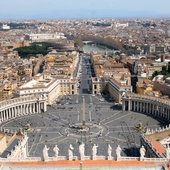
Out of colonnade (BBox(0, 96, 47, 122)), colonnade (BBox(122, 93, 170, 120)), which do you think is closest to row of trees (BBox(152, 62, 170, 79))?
colonnade (BBox(122, 93, 170, 120))

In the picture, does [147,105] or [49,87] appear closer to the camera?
[147,105]

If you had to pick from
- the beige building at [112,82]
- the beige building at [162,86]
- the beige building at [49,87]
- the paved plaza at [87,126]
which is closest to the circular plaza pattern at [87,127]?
the paved plaza at [87,126]

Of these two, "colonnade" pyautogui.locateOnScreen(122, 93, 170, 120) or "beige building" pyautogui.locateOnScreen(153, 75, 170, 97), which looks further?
"beige building" pyautogui.locateOnScreen(153, 75, 170, 97)

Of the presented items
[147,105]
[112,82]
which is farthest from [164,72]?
[147,105]

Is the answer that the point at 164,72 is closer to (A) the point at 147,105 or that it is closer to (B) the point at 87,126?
(A) the point at 147,105

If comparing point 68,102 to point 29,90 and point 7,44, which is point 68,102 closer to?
point 29,90

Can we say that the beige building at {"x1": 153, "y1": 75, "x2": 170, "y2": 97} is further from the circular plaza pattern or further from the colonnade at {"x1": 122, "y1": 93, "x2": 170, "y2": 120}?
the circular plaza pattern

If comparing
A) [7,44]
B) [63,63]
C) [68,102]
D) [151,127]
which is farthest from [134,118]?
[7,44]
